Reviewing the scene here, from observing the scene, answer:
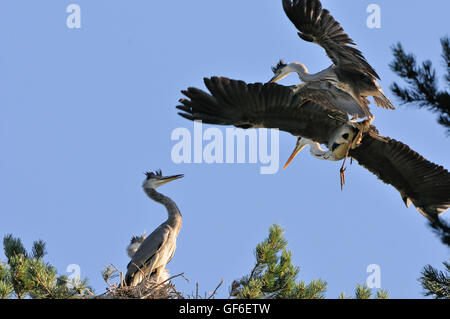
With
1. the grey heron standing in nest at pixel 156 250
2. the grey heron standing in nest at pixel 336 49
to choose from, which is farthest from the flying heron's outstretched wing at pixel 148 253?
the grey heron standing in nest at pixel 336 49

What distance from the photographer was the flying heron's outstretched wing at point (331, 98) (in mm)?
10203

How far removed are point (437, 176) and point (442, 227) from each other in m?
3.83

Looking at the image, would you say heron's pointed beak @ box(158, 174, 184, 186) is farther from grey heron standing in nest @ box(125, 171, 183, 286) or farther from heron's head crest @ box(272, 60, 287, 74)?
heron's head crest @ box(272, 60, 287, 74)

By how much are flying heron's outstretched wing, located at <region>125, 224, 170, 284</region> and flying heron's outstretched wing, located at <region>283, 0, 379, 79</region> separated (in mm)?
2955

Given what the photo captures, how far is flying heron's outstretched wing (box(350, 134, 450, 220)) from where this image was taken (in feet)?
34.3

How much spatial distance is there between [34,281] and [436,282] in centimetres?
377

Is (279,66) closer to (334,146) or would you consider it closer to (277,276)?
(334,146)

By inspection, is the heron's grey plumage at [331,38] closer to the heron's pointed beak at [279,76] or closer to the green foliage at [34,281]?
the heron's pointed beak at [279,76]

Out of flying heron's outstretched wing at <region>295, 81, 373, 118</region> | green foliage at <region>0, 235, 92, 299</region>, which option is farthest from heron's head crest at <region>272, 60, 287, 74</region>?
green foliage at <region>0, 235, 92, 299</region>

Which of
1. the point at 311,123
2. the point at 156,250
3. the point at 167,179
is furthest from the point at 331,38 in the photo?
the point at 167,179

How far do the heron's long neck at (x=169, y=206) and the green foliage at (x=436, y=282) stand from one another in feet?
11.4
